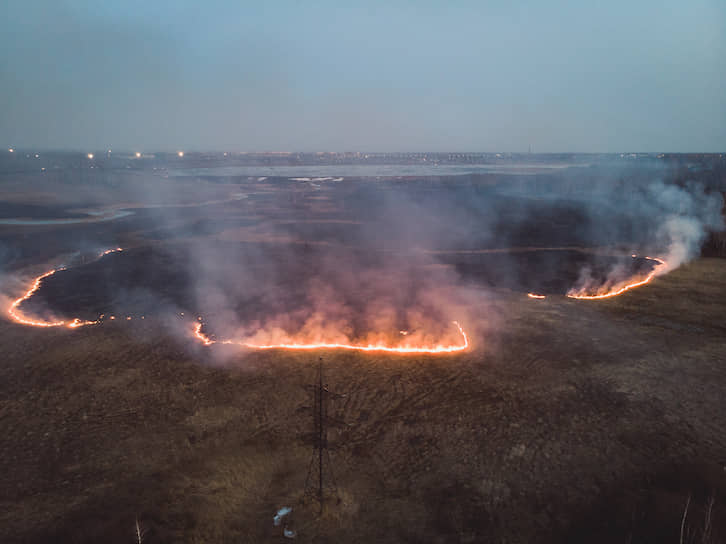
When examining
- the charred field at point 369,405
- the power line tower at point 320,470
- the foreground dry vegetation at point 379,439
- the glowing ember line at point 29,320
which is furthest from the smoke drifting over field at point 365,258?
the power line tower at point 320,470

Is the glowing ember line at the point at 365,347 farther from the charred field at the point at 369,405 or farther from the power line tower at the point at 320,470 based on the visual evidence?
the power line tower at the point at 320,470

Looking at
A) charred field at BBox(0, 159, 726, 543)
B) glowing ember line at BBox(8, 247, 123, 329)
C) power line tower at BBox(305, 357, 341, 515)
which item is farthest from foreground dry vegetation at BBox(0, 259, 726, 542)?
glowing ember line at BBox(8, 247, 123, 329)

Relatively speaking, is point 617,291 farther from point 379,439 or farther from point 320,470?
point 320,470

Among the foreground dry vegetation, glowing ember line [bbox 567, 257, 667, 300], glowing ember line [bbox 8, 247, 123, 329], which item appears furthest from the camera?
glowing ember line [bbox 567, 257, 667, 300]

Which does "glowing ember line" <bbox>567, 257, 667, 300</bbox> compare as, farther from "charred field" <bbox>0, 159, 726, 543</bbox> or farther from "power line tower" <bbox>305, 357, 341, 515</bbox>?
"power line tower" <bbox>305, 357, 341, 515</bbox>

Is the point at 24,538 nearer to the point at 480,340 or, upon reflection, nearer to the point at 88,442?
the point at 88,442

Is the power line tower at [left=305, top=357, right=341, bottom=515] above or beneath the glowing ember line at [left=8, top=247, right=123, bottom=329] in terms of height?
beneath

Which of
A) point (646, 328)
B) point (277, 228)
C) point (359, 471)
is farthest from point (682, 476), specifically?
point (277, 228)
